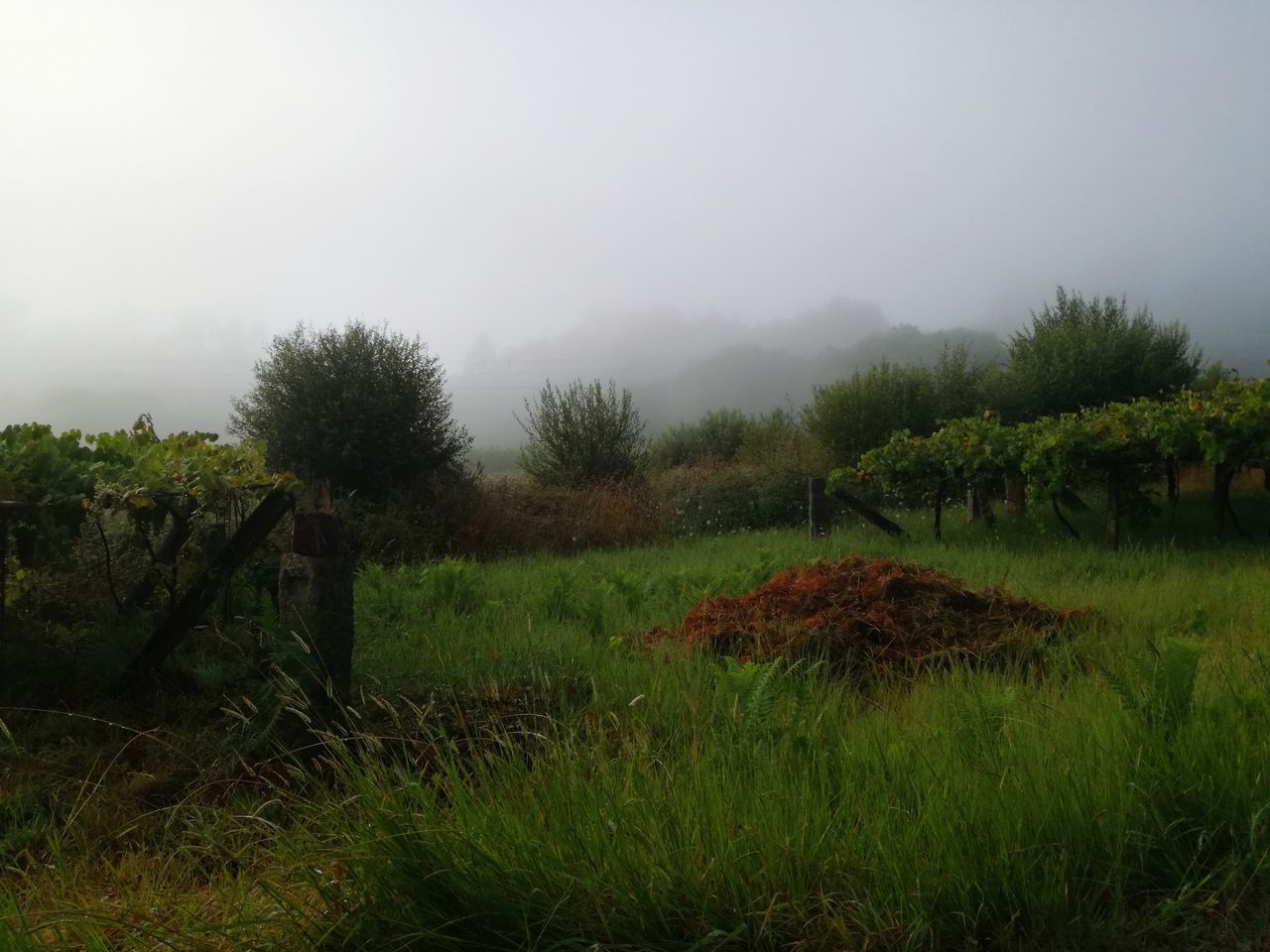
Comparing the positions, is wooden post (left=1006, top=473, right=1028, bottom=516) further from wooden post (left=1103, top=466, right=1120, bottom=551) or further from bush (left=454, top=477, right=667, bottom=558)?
bush (left=454, top=477, right=667, bottom=558)

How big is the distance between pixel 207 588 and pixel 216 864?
1916 millimetres

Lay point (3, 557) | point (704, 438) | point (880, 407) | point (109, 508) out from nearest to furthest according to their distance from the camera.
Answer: point (3, 557), point (109, 508), point (880, 407), point (704, 438)

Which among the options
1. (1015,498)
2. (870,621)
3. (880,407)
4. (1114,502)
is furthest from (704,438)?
(870,621)

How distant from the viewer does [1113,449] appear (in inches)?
391

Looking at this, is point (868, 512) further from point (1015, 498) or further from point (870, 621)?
point (870, 621)

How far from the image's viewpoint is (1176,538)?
10.6 m

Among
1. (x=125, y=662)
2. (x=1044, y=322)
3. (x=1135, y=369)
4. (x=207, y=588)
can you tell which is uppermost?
(x=1044, y=322)

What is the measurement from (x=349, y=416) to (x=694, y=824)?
15081 mm

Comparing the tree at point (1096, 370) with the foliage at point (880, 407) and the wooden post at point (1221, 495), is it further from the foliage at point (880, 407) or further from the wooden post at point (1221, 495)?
the wooden post at point (1221, 495)

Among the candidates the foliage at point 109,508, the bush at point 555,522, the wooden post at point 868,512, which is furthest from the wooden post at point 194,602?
the wooden post at point 868,512

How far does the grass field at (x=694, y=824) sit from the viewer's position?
1.89 m

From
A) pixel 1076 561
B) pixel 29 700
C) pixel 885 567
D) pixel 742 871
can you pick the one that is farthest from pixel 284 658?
pixel 1076 561

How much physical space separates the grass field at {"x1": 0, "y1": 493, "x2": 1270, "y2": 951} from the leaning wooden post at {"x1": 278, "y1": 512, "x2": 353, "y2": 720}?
0.28 meters

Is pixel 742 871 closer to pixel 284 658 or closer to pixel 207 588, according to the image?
pixel 284 658
